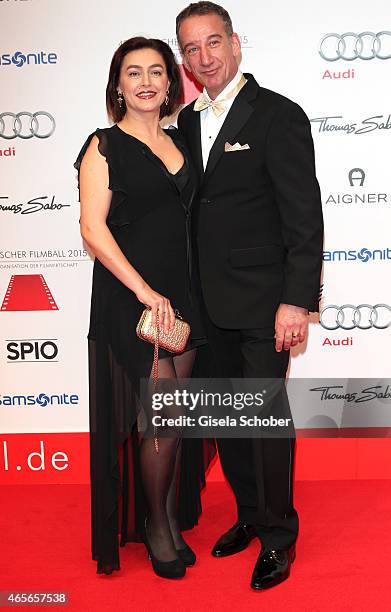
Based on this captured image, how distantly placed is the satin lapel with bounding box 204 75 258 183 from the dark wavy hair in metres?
0.22

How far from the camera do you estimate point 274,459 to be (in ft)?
8.22

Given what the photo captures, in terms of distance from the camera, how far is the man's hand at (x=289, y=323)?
242cm

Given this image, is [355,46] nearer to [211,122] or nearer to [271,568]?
[211,122]

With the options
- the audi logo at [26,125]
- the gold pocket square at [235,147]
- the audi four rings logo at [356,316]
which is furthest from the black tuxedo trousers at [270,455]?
the audi logo at [26,125]

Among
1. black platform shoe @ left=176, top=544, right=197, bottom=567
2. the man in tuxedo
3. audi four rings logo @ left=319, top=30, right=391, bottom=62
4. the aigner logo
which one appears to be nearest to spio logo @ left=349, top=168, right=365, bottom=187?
the aigner logo

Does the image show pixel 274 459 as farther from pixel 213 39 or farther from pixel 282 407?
pixel 213 39

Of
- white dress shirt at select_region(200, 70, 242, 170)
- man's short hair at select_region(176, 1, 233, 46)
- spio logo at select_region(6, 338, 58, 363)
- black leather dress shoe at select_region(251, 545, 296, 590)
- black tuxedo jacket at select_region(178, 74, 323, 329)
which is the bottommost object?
black leather dress shoe at select_region(251, 545, 296, 590)

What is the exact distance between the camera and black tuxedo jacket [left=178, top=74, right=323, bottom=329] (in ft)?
7.77

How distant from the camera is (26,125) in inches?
129

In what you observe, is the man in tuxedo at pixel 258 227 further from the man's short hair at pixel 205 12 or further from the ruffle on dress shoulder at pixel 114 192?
the ruffle on dress shoulder at pixel 114 192

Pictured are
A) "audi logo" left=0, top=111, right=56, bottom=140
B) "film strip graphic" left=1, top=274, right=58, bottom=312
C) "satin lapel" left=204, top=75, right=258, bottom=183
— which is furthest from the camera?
"film strip graphic" left=1, top=274, right=58, bottom=312

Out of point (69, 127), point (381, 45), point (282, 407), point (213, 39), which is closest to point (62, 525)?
point (282, 407)

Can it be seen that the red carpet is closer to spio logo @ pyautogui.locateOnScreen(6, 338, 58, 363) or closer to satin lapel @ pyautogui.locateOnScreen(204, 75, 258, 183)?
spio logo @ pyautogui.locateOnScreen(6, 338, 58, 363)

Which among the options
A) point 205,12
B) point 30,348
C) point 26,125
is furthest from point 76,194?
point 205,12
